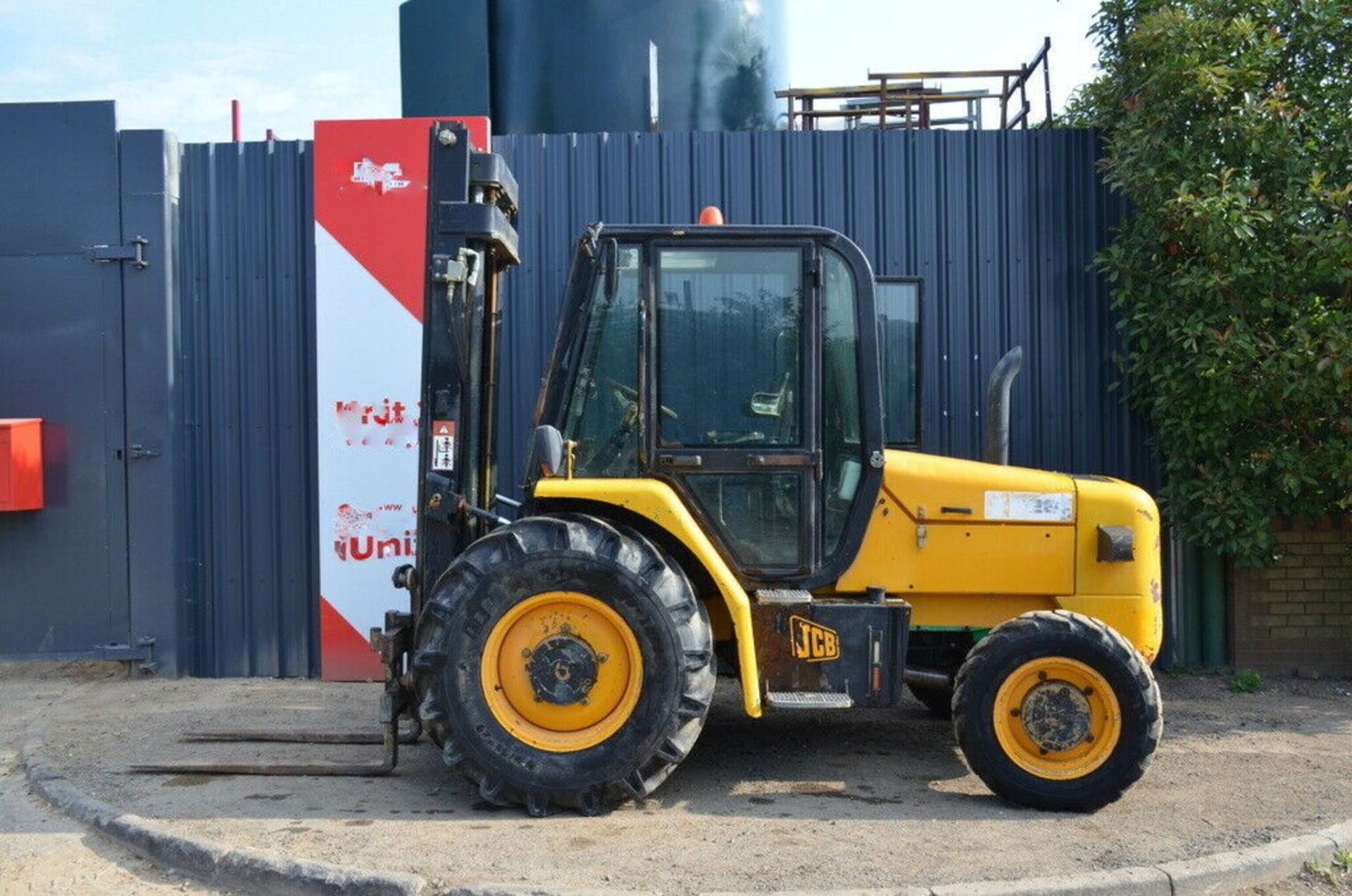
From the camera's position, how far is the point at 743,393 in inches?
245

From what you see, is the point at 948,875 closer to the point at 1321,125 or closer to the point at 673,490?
the point at 673,490

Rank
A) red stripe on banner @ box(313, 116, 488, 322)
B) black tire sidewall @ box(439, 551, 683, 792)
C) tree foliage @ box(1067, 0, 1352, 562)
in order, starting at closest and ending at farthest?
1. black tire sidewall @ box(439, 551, 683, 792)
2. tree foliage @ box(1067, 0, 1352, 562)
3. red stripe on banner @ box(313, 116, 488, 322)

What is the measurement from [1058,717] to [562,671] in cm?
226

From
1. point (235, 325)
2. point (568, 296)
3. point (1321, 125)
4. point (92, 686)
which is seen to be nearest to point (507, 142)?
point (235, 325)

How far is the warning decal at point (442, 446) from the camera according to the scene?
630 centimetres

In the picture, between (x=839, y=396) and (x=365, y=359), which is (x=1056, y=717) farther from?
(x=365, y=359)

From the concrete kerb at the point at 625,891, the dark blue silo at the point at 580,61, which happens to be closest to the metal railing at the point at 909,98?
the dark blue silo at the point at 580,61

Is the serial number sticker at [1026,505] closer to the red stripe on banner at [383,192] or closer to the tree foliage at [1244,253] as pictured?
the tree foliage at [1244,253]

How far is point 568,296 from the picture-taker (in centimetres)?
618

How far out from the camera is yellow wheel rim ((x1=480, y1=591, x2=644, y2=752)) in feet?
19.2

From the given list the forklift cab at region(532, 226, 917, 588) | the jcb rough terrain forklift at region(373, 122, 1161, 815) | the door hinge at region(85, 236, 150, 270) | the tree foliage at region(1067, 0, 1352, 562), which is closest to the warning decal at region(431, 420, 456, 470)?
the jcb rough terrain forklift at region(373, 122, 1161, 815)

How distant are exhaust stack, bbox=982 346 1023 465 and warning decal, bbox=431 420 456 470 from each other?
2.91 meters

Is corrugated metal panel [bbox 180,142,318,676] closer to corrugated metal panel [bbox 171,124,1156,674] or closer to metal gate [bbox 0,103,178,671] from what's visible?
A: corrugated metal panel [bbox 171,124,1156,674]

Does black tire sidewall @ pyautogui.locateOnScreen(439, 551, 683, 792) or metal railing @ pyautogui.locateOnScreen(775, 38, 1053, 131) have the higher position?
metal railing @ pyautogui.locateOnScreen(775, 38, 1053, 131)
